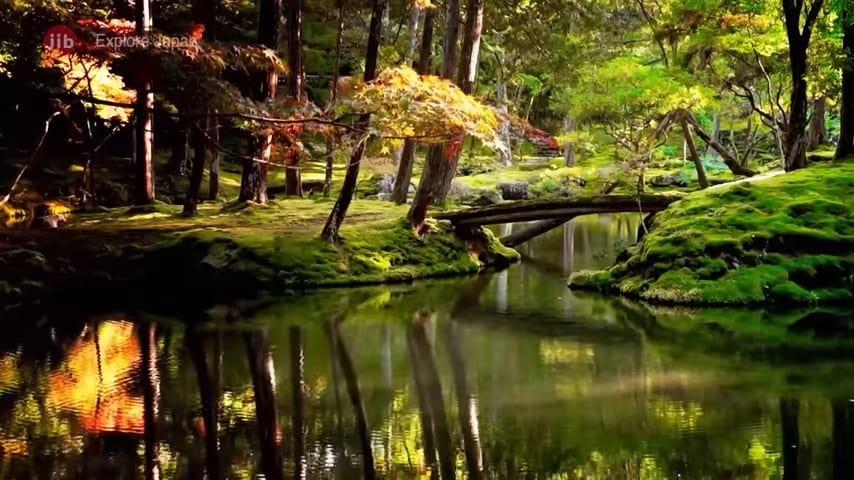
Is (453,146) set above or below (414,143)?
below

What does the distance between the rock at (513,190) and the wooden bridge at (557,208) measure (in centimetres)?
1048

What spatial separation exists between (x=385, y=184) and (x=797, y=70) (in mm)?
13401

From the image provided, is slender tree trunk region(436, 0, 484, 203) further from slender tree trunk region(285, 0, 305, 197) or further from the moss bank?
slender tree trunk region(285, 0, 305, 197)

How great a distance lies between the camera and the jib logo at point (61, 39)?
938cm

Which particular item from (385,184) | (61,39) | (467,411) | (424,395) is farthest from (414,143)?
(467,411)

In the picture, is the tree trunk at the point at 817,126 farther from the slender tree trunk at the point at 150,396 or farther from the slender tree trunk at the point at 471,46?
the slender tree trunk at the point at 150,396

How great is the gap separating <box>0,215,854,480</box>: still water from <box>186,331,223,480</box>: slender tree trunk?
0.8 inches

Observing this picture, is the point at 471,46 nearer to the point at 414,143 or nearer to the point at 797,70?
the point at 414,143

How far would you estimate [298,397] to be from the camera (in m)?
6.59

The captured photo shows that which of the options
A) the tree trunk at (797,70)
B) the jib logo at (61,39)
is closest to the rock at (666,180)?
the tree trunk at (797,70)

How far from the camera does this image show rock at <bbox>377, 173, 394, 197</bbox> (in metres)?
24.5

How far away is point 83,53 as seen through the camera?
9.20 metres

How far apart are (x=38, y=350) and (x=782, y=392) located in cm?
768

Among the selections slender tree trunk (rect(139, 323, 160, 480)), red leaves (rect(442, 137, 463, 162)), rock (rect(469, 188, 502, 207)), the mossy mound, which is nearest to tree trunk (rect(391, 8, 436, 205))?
red leaves (rect(442, 137, 463, 162))
